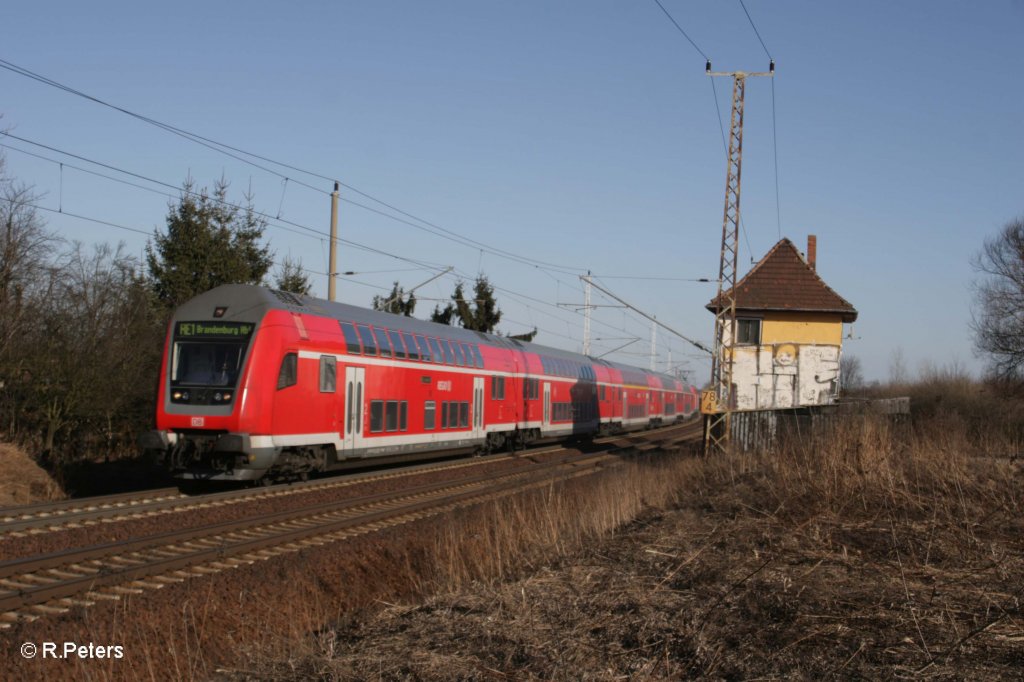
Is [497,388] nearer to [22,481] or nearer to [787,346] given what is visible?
[787,346]

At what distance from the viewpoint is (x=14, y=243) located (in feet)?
76.2

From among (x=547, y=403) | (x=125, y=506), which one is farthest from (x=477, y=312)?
(x=125, y=506)

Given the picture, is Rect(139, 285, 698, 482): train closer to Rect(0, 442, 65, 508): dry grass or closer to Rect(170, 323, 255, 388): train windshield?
Rect(170, 323, 255, 388): train windshield

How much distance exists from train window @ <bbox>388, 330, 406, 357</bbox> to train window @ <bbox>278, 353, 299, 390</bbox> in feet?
13.4

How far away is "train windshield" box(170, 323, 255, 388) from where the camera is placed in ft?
52.7

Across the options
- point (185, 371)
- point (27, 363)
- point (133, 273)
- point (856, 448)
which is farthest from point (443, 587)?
point (133, 273)

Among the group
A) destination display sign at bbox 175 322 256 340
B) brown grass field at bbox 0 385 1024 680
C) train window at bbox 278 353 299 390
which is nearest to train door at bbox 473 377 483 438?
train window at bbox 278 353 299 390

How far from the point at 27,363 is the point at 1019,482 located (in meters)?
20.4

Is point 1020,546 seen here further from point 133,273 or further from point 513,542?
point 133,273

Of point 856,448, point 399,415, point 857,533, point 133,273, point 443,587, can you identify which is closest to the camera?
point 443,587

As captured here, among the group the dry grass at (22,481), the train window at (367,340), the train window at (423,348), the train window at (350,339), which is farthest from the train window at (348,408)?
the dry grass at (22,481)

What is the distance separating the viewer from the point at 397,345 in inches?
828

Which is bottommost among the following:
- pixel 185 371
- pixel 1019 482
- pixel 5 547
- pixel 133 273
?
pixel 5 547

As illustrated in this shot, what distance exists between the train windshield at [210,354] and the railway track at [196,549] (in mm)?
2081
